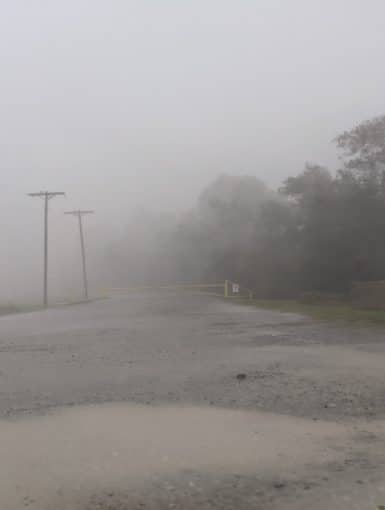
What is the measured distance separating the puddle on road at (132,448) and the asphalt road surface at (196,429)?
1cm

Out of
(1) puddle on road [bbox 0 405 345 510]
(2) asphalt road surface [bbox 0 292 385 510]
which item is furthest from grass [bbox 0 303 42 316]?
(1) puddle on road [bbox 0 405 345 510]

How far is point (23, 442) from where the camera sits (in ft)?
19.5

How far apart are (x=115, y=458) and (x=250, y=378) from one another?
414 cm

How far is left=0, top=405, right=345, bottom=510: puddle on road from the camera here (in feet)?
15.5

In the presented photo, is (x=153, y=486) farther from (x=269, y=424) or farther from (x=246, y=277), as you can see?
(x=246, y=277)

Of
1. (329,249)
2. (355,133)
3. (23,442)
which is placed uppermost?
(355,133)

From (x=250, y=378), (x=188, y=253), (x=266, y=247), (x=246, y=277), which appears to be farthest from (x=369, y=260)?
(x=188, y=253)

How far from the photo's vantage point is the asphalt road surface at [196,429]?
4.51 meters

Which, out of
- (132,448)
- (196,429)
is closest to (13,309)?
(196,429)

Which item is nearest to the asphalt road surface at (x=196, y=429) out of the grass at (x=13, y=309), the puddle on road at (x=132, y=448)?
the puddle on road at (x=132, y=448)

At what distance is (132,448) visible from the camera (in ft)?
18.3

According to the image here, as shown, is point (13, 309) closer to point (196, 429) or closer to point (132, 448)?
point (196, 429)

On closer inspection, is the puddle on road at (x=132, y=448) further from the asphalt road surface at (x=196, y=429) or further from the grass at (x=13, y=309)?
the grass at (x=13, y=309)

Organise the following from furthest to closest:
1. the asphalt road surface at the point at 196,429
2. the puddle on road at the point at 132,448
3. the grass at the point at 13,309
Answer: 1. the grass at the point at 13,309
2. the puddle on road at the point at 132,448
3. the asphalt road surface at the point at 196,429
